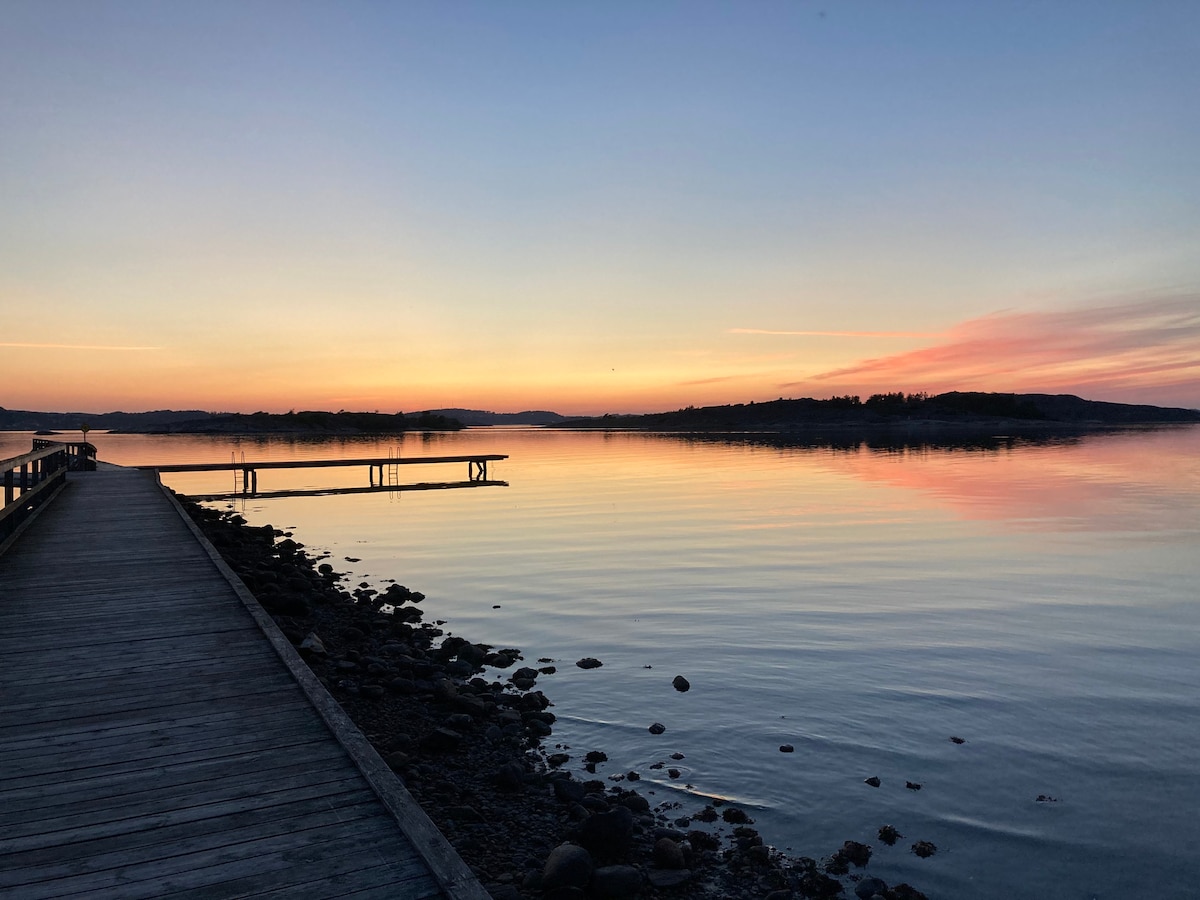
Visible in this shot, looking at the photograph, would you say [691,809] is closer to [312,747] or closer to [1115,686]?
[312,747]

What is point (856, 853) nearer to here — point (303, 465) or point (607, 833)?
point (607, 833)

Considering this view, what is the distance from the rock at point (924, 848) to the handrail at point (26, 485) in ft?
41.9

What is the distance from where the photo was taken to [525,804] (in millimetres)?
6645

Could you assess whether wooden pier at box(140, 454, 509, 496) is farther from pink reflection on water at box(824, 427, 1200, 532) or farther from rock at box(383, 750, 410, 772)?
rock at box(383, 750, 410, 772)

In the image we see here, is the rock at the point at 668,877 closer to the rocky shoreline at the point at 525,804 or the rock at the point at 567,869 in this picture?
the rocky shoreline at the point at 525,804

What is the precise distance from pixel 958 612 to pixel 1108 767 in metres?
6.38

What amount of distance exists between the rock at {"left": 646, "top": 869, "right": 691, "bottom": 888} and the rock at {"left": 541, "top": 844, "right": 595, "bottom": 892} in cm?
47

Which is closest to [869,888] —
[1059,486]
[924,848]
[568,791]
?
[924,848]

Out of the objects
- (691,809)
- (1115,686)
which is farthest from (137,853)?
(1115,686)

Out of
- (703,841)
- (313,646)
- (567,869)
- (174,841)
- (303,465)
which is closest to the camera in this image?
(174,841)

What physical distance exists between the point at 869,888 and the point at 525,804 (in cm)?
287

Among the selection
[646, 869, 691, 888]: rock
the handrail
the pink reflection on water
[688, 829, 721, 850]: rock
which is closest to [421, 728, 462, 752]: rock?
[688, 829, 721, 850]: rock

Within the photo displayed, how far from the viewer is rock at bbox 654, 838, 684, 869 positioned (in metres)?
5.69

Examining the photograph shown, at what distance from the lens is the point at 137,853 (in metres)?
3.92
